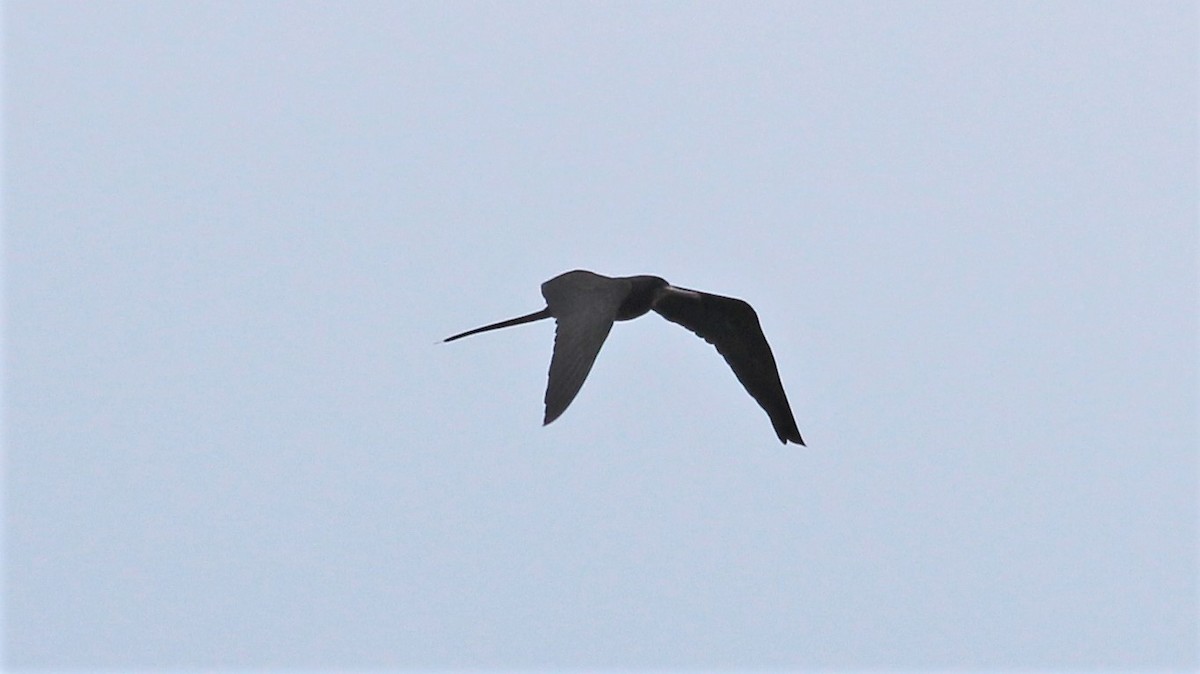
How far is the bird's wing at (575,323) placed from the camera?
31.8 ft

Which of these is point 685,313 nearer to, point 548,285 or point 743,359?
point 743,359

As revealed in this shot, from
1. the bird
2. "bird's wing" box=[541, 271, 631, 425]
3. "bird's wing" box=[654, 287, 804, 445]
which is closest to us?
"bird's wing" box=[541, 271, 631, 425]

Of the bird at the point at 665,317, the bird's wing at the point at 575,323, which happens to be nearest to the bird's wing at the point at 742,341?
the bird at the point at 665,317

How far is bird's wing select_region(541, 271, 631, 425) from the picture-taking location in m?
9.70

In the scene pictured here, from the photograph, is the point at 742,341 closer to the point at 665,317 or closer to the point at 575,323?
the point at 665,317

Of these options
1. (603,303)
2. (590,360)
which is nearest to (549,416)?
(590,360)

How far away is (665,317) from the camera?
13438 millimetres

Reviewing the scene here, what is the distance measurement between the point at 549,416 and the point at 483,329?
3114 mm

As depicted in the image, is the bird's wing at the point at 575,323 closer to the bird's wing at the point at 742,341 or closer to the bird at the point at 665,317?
the bird at the point at 665,317

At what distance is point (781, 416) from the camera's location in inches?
516

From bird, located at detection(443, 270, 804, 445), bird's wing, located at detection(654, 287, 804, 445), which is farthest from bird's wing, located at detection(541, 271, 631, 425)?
bird's wing, located at detection(654, 287, 804, 445)

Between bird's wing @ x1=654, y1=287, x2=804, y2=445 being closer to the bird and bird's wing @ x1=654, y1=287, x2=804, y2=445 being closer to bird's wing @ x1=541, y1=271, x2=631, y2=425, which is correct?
the bird

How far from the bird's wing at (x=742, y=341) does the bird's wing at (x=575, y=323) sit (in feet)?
5.11

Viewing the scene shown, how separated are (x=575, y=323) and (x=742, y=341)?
2.97 m
